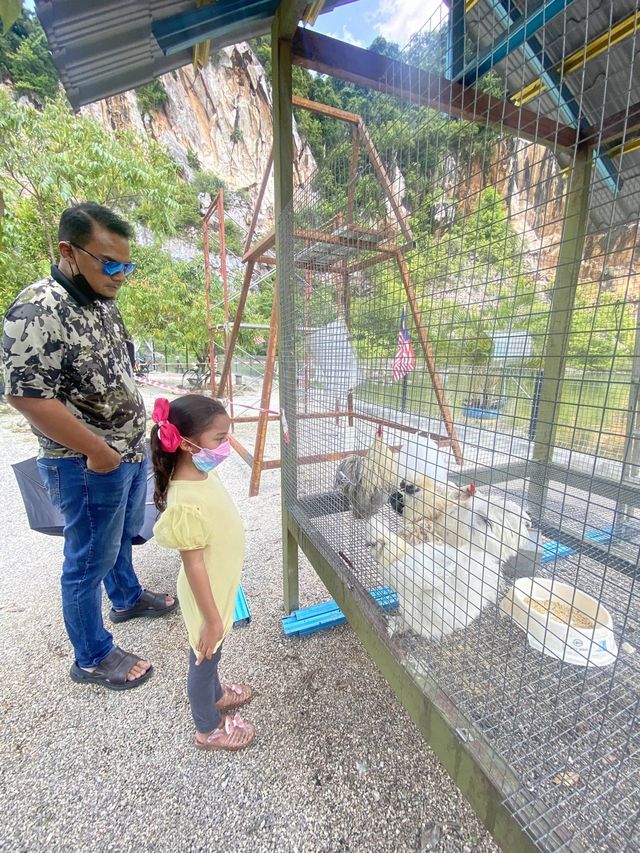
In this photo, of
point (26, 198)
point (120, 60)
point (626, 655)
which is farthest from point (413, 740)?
point (26, 198)

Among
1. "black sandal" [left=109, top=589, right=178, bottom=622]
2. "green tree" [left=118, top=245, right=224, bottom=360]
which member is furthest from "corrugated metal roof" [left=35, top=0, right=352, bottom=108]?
"green tree" [left=118, top=245, right=224, bottom=360]

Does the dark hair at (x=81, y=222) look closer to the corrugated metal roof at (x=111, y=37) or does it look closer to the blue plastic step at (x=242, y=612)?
the corrugated metal roof at (x=111, y=37)

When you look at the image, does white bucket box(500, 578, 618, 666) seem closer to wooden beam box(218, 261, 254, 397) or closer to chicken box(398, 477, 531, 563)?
chicken box(398, 477, 531, 563)

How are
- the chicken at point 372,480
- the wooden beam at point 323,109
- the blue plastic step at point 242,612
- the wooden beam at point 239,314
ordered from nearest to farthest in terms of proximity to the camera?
the chicken at point 372,480
the blue plastic step at point 242,612
the wooden beam at point 323,109
the wooden beam at point 239,314

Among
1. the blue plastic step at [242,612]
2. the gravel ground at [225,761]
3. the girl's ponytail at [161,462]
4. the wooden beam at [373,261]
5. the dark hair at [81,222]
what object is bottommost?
the gravel ground at [225,761]

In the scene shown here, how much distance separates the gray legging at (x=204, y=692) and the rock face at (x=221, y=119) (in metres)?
28.2

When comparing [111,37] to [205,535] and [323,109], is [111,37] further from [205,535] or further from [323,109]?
[205,535]

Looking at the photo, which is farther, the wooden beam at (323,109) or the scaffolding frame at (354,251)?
the wooden beam at (323,109)

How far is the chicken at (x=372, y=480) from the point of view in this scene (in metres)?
1.54

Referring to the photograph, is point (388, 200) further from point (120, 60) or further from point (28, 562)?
point (28, 562)

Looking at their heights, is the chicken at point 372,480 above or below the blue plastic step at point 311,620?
above

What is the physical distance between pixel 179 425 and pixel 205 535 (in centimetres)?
→ 35

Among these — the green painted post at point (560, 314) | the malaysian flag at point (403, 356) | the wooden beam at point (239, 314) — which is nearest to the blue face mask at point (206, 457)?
the malaysian flag at point (403, 356)

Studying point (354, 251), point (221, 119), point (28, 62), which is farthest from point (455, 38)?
point (221, 119)
